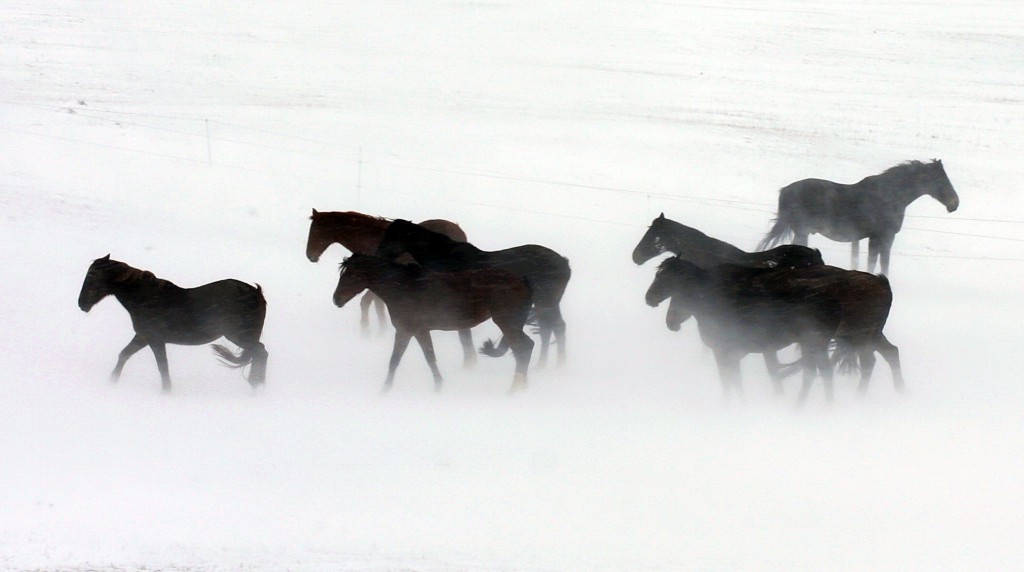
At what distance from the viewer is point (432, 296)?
314 inches

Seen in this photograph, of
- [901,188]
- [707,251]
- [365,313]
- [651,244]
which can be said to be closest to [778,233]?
[901,188]

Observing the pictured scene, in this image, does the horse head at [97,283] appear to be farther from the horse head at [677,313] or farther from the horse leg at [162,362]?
the horse head at [677,313]

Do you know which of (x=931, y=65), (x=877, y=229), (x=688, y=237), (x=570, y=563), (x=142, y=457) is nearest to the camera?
(x=570, y=563)

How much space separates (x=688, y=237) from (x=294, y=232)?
6861 mm

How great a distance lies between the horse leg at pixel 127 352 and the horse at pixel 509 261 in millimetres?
2451

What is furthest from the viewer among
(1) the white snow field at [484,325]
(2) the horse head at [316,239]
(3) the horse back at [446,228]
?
(3) the horse back at [446,228]

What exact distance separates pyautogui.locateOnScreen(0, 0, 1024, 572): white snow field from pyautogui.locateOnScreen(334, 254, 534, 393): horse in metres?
0.65

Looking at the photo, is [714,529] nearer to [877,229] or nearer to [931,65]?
[877,229]

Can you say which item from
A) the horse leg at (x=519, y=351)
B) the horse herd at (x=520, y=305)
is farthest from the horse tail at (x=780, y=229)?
the horse leg at (x=519, y=351)

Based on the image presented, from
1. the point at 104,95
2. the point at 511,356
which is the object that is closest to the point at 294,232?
the point at 511,356

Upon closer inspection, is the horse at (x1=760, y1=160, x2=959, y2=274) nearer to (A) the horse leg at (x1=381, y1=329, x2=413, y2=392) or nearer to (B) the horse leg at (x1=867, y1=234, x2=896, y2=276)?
(B) the horse leg at (x1=867, y1=234, x2=896, y2=276)

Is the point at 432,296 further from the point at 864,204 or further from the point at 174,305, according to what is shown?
the point at 864,204

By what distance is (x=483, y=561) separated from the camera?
5.86m

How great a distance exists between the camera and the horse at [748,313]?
7750 mm
